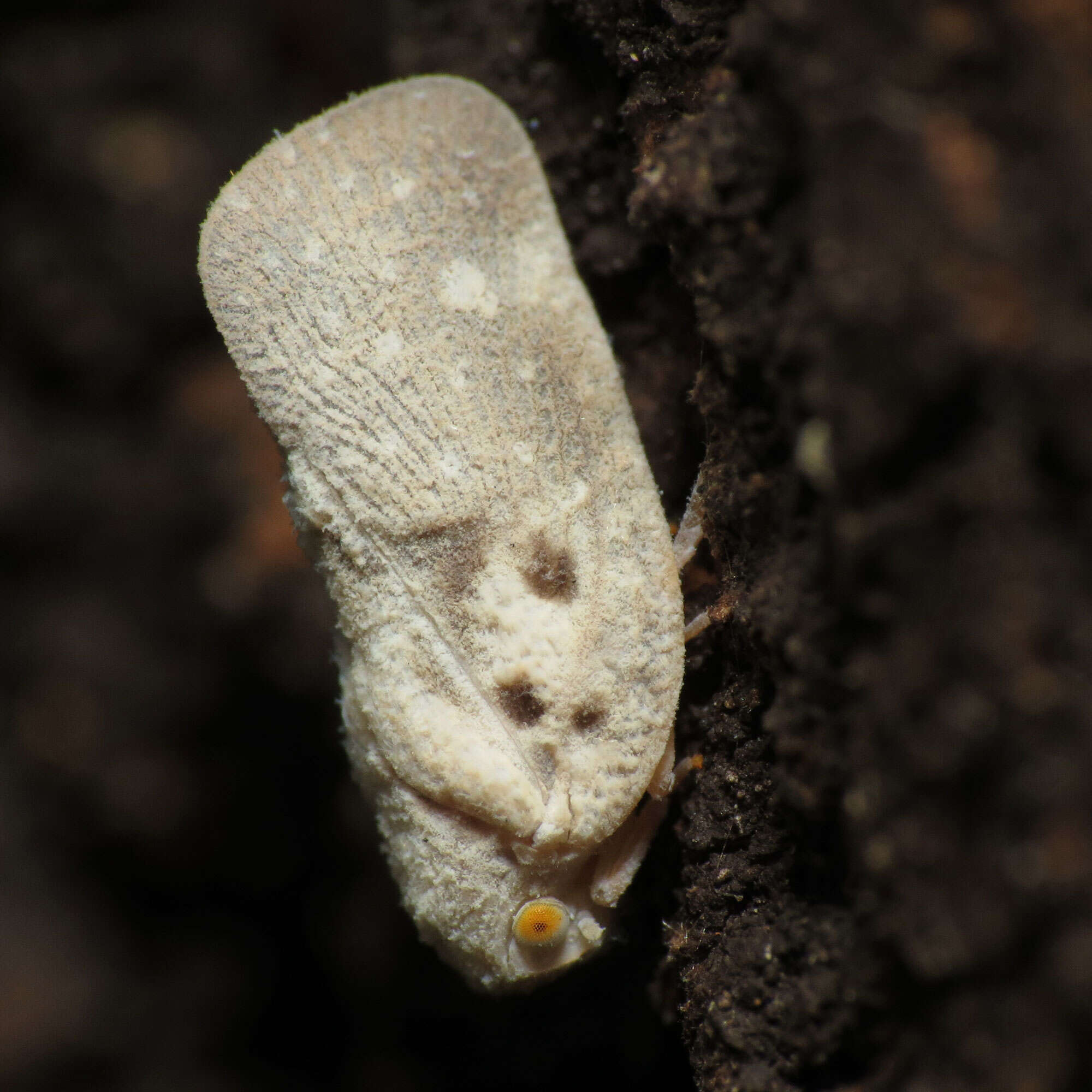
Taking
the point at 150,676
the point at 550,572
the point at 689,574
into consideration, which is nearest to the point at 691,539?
the point at 689,574

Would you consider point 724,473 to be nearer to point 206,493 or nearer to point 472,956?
point 472,956

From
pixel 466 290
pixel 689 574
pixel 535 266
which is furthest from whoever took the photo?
pixel 689 574

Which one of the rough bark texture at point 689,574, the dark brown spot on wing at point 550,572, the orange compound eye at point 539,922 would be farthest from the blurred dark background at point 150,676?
the dark brown spot on wing at point 550,572

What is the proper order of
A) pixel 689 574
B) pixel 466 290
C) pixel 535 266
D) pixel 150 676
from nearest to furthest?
pixel 466 290 < pixel 535 266 < pixel 689 574 < pixel 150 676

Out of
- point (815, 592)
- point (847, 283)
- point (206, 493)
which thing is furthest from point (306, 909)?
point (847, 283)

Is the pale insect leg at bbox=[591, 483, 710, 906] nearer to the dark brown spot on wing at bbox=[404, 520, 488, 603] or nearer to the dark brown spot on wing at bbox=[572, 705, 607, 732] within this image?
the dark brown spot on wing at bbox=[572, 705, 607, 732]

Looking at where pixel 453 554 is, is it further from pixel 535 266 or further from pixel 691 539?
pixel 535 266

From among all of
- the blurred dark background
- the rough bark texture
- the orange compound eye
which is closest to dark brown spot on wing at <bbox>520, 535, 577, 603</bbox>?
the rough bark texture
